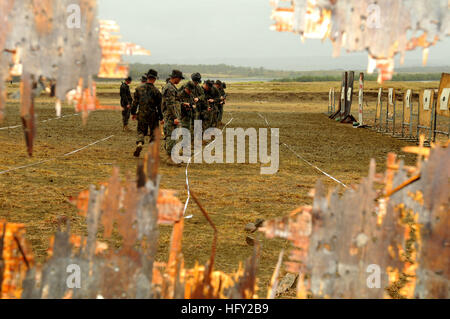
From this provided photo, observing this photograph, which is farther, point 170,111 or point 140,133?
point 140,133

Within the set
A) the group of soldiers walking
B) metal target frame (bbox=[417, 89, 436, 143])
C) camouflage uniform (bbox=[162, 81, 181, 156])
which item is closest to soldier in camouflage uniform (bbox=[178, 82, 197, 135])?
the group of soldiers walking

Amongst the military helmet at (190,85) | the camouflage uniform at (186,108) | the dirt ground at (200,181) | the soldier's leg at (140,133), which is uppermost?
the military helmet at (190,85)

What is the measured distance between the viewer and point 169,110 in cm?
1332

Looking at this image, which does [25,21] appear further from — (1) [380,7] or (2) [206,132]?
(2) [206,132]

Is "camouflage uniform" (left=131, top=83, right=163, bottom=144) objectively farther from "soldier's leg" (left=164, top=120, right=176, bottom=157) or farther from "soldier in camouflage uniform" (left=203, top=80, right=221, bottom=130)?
"soldier in camouflage uniform" (left=203, top=80, right=221, bottom=130)

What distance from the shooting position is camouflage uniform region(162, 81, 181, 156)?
514 inches

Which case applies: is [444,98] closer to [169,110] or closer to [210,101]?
[169,110]

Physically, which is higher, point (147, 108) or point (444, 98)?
point (444, 98)

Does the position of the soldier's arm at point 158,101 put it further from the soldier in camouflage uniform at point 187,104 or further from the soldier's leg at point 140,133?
the soldier in camouflage uniform at point 187,104

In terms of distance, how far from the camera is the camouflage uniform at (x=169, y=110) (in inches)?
514

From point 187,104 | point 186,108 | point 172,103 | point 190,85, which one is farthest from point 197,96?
point 172,103

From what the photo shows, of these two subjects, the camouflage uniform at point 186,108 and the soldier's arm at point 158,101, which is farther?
the camouflage uniform at point 186,108

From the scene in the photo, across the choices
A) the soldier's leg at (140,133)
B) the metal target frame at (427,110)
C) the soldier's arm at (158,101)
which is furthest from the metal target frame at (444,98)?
the soldier's leg at (140,133)
